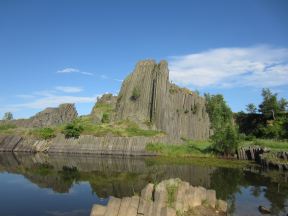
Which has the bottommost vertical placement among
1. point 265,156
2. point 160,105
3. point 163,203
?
point 163,203

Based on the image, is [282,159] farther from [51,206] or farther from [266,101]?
[266,101]

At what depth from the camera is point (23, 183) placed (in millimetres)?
34688

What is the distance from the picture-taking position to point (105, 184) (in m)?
32.4

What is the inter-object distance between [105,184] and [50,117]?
63.7 metres

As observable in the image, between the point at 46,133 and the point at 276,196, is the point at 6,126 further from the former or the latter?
the point at 276,196

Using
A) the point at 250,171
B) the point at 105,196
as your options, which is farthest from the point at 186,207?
the point at 250,171

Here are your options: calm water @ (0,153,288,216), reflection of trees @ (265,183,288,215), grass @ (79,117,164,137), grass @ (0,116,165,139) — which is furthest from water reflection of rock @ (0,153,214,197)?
grass @ (0,116,165,139)

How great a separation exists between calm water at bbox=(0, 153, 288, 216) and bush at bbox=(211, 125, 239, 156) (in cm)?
798

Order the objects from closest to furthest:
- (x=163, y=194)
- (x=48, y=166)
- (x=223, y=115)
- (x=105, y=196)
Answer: (x=163, y=194) < (x=105, y=196) < (x=48, y=166) < (x=223, y=115)

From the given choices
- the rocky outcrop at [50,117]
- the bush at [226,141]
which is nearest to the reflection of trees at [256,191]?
the bush at [226,141]

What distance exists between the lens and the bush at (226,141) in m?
49.9

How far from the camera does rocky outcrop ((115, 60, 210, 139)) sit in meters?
70.5

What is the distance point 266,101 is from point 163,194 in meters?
65.5

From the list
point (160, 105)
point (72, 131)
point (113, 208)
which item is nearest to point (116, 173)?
point (113, 208)
